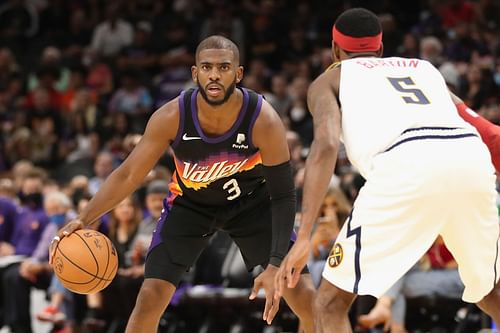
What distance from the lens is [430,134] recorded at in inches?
166

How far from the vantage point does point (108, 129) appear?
12.7 m

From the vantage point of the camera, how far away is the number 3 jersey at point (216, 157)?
5.26 meters

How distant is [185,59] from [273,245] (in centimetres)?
924

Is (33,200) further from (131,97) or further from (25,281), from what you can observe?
(131,97)

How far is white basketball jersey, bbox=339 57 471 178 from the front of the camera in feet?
13.9

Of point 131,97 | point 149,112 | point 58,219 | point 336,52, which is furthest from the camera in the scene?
point 131,97

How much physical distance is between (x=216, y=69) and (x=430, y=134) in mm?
1381

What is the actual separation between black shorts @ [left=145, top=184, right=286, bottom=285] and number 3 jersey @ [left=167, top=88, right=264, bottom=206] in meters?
0.06

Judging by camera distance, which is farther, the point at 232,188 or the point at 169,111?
the point at 232,188

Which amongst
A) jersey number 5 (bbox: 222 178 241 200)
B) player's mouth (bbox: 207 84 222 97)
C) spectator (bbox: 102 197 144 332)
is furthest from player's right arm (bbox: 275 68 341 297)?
spectator (bbox: 102 197 144 332)

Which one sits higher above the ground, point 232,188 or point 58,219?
point 232,188

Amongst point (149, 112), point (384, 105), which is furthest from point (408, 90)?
point (149, 112)

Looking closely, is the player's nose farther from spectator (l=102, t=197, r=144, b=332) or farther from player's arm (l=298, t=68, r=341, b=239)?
spectator (l=102, t=197, r=144, b=332)

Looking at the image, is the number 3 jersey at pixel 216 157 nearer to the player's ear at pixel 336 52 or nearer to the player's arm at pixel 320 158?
the player's ear at pixel 336 52
